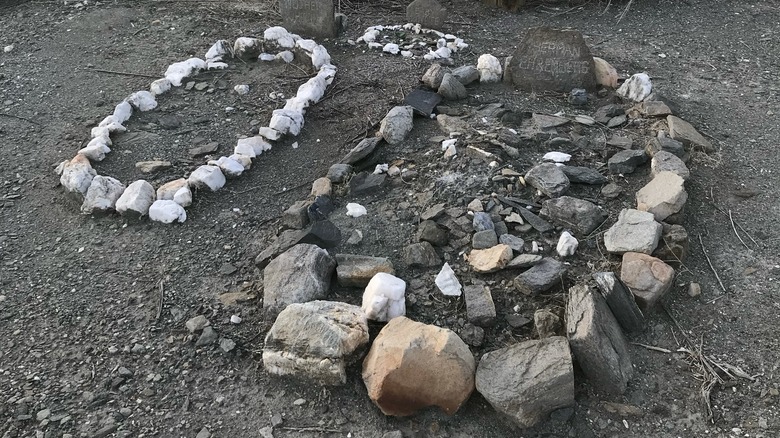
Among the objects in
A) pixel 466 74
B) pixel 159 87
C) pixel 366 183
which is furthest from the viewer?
pixel 159 87

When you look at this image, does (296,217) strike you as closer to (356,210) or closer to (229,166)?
(356,210)

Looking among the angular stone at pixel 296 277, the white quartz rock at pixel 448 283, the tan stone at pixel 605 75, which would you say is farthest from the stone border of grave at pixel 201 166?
the tan stone at pixel 605 75

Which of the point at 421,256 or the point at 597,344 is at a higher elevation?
the point at 597,344

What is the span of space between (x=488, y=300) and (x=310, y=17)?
4363 millimetres

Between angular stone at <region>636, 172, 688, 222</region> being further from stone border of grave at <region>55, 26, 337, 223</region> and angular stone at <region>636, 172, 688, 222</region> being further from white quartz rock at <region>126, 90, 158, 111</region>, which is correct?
white quartz rock at <region>126, 90, 158, 111</region>

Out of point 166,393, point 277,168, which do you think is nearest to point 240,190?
point 277,168

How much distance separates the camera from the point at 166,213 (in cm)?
422

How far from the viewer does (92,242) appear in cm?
411

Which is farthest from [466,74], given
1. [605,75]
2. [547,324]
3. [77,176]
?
[77,176]

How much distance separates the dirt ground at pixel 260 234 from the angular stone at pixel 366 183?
74 mm

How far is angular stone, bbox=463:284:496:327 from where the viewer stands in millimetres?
3256

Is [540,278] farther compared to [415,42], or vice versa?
[415,42]

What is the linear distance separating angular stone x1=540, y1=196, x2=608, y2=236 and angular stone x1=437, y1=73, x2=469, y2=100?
1.68m

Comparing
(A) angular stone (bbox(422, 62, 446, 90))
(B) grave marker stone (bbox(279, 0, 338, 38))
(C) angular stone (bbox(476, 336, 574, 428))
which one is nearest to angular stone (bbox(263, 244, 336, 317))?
(C) angular stone (bbox(476, 336, 574, 428))
